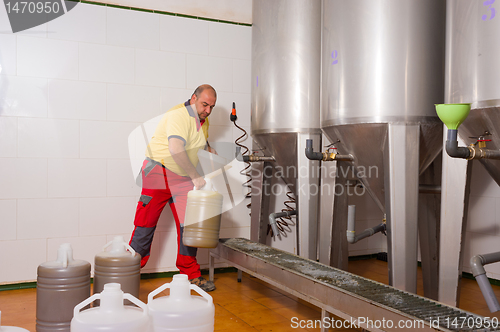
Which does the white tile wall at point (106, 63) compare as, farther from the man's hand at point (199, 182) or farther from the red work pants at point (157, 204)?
the man's hand at point (199, 182)

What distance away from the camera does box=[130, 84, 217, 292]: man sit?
9.45 feet

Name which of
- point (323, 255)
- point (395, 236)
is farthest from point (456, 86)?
point (323, 255)

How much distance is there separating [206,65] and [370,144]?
5.86 feet

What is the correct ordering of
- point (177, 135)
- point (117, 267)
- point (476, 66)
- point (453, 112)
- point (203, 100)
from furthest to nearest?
point (203, 100)
point (177, 135)
point (117, 267)
point (476, 66)
point (453, 112)

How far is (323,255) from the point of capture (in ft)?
9.03

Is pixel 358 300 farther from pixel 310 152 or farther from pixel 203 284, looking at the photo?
pixel 203 284

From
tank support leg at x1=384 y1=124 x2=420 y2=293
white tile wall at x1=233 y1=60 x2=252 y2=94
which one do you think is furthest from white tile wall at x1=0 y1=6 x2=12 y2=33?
tank support leg at x1=384 y1=124 x2=420 y2=293

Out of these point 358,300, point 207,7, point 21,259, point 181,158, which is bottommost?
point 21,259

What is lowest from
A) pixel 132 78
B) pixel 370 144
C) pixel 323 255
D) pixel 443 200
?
pixel 323 255

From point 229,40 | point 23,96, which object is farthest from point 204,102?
point 23,96

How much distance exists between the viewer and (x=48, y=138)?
3.03 meters

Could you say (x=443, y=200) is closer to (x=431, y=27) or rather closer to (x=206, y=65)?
(x=431, y=27)

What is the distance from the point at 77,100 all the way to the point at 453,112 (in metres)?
2.58

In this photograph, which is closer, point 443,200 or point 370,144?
point 443,200
